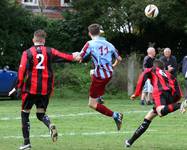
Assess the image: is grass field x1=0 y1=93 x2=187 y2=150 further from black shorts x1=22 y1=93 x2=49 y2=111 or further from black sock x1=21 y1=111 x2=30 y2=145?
black shorts x1=22 y1=93 x2=49 y2=111

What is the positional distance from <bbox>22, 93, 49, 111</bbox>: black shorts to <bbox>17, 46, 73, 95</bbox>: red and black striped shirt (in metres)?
0.11

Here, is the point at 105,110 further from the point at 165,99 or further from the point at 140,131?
the point at 165,99

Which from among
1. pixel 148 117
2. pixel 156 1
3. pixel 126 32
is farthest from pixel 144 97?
pixel 148 117

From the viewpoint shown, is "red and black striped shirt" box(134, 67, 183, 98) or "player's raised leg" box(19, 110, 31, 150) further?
"red and black striped shirt" box(134, 67, 183, 98)

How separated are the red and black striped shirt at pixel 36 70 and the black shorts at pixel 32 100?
0.36ft

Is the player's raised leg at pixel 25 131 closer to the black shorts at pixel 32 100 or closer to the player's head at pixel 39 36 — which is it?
the black shorts at pixel 32 100

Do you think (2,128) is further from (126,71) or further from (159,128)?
(126,71)

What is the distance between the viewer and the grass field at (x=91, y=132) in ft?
40.0

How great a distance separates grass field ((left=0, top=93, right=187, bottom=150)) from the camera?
12180 millimetres

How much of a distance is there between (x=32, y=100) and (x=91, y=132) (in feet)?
9.37

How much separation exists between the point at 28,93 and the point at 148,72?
2127mm

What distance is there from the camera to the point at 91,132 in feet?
47.3

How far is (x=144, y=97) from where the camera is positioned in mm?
23969

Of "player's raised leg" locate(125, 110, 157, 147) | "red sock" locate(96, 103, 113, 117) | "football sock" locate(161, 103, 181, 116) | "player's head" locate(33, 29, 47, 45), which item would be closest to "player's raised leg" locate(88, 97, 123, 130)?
"red sock" locate(96, 103, 113, 117)
